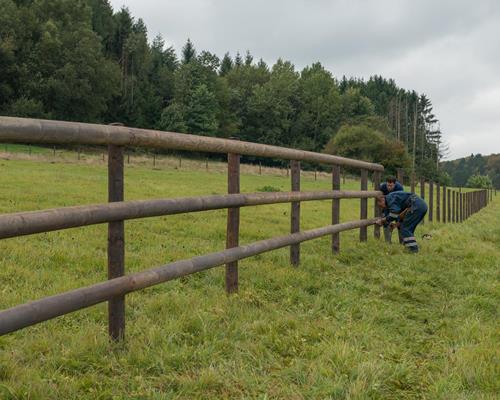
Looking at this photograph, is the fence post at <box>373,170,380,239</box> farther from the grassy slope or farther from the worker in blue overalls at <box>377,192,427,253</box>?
the grassy slope

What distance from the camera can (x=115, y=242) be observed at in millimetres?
3207

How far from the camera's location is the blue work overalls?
7968 mm

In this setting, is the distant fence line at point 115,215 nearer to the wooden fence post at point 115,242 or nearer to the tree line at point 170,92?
the wooden fence post at point 115,242

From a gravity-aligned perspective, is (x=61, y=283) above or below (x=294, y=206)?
below

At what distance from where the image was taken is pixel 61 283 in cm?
449

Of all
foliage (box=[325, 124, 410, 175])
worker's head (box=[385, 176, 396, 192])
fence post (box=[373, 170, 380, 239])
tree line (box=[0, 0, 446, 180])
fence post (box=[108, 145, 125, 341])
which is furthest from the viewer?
foliage (box=[325, 124, 410, 175])

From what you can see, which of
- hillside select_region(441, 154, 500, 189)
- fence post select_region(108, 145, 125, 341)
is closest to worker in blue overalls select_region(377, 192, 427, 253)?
fence post select_region(108, 145, 125, 341)

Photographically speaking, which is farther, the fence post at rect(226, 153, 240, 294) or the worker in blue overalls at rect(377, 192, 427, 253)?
the worker in blue overalls at rect(377, 192, 427, 253)

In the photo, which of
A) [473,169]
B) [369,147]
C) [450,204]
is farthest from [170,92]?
[473,169]

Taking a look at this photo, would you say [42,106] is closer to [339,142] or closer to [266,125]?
[339,142]

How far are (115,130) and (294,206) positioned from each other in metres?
3.13

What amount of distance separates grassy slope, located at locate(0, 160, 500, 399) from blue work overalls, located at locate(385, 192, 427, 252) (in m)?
1.03

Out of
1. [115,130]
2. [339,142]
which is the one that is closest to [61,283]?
[115,130]

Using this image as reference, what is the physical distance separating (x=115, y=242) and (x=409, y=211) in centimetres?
610
